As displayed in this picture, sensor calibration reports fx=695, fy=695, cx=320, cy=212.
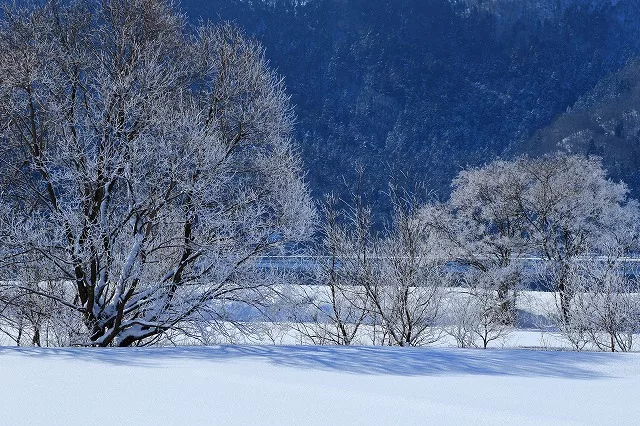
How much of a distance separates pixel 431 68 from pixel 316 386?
15304cm

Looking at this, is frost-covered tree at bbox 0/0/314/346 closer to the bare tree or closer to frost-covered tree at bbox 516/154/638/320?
the bare tree

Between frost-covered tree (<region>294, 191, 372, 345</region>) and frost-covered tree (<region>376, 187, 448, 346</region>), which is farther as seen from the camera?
frost-covered tree (<region>294, 191, 372, 345</region>)

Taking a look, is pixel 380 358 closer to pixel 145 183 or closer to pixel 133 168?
pixel 133 168

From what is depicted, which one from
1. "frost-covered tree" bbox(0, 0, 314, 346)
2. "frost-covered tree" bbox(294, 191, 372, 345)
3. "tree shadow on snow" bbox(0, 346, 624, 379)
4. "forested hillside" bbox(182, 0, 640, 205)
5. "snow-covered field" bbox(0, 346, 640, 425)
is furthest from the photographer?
"forested hillside" bbox(182, 0, 640, 205)

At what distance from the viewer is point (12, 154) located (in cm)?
1127

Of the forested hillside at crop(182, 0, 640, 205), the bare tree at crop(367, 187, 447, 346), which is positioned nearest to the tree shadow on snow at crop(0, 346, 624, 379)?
the bare tree at crop(367, 187, 447, 346)

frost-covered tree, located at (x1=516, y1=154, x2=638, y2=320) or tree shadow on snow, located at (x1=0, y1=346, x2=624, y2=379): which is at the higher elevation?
frost-covered tree, located at (x1=516, y1=154, x2=638, y2=320)

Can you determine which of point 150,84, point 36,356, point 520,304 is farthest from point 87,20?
point 520,304

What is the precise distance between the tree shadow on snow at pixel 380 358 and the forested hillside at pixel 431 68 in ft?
371

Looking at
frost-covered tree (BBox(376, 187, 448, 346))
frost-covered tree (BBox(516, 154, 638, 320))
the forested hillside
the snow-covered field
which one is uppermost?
→ the forested hillside

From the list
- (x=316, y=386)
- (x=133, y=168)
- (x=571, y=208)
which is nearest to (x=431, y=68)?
(x=571, y=208)

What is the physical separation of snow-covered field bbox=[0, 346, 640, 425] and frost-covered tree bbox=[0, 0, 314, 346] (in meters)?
5.16

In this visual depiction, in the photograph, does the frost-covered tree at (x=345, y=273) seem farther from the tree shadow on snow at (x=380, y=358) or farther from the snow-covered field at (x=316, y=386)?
the snow-covered field at (x=316, y=386)

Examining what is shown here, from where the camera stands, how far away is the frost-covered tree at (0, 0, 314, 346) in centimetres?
1040
